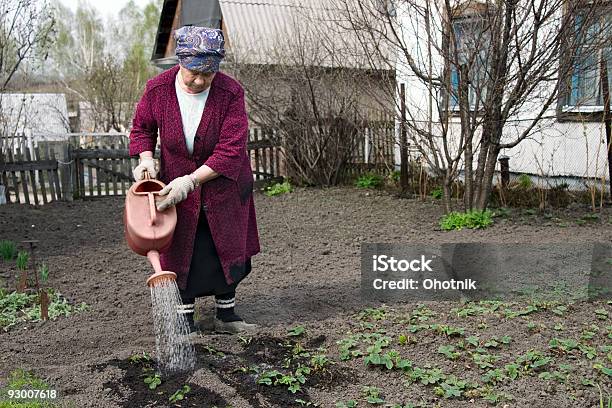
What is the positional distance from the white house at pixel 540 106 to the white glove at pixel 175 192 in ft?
12.9

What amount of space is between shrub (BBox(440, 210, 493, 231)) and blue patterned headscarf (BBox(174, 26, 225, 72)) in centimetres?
420

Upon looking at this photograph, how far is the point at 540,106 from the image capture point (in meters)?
7.78

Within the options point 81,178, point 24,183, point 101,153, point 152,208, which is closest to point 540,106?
point 152,208

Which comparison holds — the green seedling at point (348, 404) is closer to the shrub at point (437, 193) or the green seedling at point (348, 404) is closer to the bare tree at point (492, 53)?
the bare tree at point (492, 53)

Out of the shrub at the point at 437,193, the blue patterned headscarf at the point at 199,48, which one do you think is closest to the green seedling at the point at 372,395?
the blue patterned headscarf at the point at 199,48

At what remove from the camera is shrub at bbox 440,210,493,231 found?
7.14 m

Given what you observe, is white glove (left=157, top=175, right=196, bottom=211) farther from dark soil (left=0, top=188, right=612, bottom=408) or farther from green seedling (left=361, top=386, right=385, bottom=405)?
green seedling (left=361, top=386, right=385, bottom=405)

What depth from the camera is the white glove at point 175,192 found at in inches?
138

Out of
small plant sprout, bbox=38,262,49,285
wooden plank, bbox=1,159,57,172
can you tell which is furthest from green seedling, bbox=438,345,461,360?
wooden plank, bbox=1,159,57,172

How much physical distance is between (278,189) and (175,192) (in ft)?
24.4

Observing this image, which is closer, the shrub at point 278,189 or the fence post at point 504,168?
the fence post at point 504,168

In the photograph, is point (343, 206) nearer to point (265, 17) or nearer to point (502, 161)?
point (502, 161)

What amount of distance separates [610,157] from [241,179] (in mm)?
5608

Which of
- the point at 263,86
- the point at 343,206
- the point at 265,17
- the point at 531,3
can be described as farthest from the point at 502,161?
the point at 265,17
